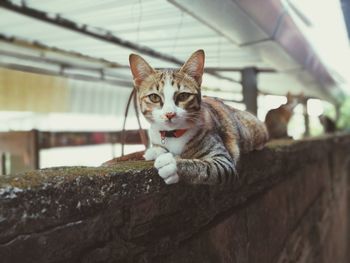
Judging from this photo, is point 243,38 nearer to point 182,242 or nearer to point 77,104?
point 182,242

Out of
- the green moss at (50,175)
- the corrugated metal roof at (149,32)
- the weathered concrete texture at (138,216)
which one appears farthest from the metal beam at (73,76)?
the green moss at (50,175)

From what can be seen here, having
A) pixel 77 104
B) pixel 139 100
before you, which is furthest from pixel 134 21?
pixel 77 104

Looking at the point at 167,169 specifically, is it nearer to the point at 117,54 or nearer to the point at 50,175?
the point at 50,175

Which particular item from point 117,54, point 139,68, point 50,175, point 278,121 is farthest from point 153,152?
point 278,121

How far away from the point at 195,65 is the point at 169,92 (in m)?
0.13

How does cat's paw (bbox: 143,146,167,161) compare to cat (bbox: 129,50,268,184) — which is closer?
cat (bbox: 129,50,268,184)

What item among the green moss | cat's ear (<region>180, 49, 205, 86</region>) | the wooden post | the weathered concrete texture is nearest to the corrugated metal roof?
the wooden post

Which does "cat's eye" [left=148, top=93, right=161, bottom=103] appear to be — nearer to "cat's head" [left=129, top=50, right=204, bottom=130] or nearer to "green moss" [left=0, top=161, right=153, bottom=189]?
"cat's head" [left=129, top=50, right=204, bottom=130]

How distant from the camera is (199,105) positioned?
1251 millimetres

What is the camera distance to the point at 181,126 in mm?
1197

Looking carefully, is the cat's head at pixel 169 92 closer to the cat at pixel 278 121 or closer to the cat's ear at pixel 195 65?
the cat's ear at pixel 195 65

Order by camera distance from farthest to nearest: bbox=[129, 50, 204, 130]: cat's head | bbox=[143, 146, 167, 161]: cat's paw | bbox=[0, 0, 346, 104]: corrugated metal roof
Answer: bbox=[0, 0, 346, 104]: corrugated metal roof < bbox=[143, 146, 167, 161]: cat's paw < bbox=[129, 50, 204, 130]: cat's head

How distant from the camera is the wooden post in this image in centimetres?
320

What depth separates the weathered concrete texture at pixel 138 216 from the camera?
0.74 m
